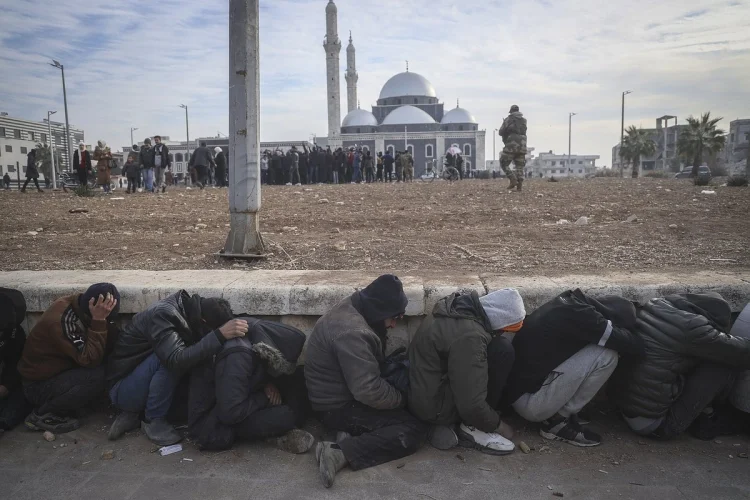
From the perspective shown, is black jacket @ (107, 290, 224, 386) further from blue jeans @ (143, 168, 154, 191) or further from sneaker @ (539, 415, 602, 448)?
blue jeans @ (143, 168, 154, 191)

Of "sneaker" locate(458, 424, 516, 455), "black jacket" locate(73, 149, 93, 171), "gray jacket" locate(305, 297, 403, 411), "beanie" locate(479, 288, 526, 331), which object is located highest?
"black jacket" locate(73, 149, 93, 171)

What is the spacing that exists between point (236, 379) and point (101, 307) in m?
0.88

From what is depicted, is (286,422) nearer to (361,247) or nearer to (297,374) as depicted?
(297,374)

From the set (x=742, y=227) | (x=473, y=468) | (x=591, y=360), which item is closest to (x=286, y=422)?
(x=473, y=468)

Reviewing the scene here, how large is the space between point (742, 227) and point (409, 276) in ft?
14.0

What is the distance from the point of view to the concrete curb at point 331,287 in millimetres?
3391

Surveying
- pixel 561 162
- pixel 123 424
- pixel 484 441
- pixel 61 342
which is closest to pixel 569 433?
pixel 484 441

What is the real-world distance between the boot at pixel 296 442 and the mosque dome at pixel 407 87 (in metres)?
69.6

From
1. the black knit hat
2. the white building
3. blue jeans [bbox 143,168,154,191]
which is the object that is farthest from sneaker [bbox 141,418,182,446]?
the white building

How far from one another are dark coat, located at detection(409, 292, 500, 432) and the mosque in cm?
5560

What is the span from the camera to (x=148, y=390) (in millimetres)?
3223

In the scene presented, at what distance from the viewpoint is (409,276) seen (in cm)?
389

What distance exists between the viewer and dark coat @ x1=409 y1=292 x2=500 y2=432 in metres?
2.90

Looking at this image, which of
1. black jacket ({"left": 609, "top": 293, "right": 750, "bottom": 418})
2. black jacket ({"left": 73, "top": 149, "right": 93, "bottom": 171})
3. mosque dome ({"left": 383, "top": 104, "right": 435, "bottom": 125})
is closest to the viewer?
black jacket ({"left": 609, "top": 293, "right": 750, "bottom": 418})
